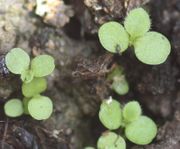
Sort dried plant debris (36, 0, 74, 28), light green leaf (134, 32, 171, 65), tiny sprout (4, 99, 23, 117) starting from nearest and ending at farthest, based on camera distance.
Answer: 1. light green leaf (134, 32, 171, 65)
2. tiny sprout (4, 99, 23, 117)
3. dried plant debris (36, 0, 74, 28)

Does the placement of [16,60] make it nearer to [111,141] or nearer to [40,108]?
[40,108]

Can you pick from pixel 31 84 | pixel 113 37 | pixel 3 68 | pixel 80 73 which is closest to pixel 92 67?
pixel 80 73

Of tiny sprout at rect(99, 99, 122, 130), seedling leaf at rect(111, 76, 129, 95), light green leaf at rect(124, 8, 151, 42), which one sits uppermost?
light green leaf at rect(124, 8, 151, 42)

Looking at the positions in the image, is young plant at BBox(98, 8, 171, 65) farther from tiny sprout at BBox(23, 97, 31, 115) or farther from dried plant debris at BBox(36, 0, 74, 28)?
tiny sprout at BBox(23, 97, 31, 115)

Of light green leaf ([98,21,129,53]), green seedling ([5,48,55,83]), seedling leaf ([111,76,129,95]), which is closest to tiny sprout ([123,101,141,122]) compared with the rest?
seedling leaf ([111,76,129,95])

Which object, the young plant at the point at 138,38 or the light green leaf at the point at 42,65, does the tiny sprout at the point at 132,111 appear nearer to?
the young plant at the point at 138,38

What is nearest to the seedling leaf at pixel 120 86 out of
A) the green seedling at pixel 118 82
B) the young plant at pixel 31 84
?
the green seedling at pixel 118 82

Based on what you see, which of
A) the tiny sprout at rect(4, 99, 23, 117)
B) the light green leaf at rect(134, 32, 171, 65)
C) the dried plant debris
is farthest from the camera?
the dried plant debris

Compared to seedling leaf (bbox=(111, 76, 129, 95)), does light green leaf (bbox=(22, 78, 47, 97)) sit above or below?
above
